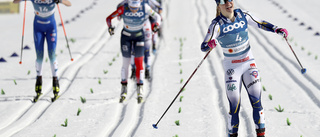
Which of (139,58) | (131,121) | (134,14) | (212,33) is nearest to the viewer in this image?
(212,33)

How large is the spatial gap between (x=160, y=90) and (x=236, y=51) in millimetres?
3733

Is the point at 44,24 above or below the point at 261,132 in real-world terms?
above

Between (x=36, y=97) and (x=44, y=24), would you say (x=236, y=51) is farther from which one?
(x=36, y=97)

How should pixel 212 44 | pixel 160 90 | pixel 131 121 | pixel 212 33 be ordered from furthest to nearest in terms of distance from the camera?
1. pixel 160 90
2. pixel 131 121
3. pixel 212 33
4. pixel 212 44

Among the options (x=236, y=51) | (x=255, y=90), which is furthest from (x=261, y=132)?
(x=236, y=51)

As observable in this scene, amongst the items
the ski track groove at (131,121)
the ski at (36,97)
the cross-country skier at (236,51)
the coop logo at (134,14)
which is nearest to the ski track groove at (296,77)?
the cross-country skier at (236,51)

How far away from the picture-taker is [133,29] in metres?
8.80

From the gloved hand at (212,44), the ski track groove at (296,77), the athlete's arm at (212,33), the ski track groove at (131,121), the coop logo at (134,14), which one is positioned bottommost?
the ski track groove at (131,121)

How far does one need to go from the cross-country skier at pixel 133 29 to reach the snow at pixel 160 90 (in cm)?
47

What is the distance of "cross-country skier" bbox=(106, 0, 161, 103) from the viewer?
28.4 feet

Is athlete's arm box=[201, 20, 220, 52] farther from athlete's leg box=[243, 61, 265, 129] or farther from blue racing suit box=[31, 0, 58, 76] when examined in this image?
blue racing suit box=[31, 0, 58, 76]

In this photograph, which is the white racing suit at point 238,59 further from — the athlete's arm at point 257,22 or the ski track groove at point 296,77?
the ski track groove at point 296,77

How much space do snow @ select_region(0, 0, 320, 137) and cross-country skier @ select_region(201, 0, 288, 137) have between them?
85 centimetres

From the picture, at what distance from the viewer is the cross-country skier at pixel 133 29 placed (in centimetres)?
866
